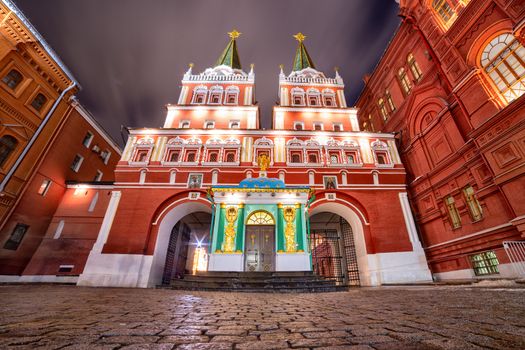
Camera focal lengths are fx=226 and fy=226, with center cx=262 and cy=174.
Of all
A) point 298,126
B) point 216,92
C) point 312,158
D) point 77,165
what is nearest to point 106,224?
point 77,165

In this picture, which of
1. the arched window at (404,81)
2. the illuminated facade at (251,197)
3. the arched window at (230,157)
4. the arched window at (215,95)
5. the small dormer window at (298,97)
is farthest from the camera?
the small dormer window at (298,97)

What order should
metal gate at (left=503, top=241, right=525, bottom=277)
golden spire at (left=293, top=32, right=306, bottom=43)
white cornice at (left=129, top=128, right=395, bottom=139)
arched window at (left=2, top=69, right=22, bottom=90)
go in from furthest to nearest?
golden spire at (left=293, top=32, right=306, bottom=43) → white cornice at (left=129, top=128, right=395, bottom=139) → arched window at (left=2, top=69, right=22, bottom=90) → metal gate at (left=503, top=241, right=525, bottom=277)

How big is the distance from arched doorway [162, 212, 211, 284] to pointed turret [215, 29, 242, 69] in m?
16.5

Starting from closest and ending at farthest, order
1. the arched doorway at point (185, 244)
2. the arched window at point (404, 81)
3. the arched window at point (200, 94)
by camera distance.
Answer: the arched doorway at point (185, 244), the arched window at point (404, 81), the arched window at point (200, 94)

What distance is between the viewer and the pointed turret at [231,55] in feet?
81.2

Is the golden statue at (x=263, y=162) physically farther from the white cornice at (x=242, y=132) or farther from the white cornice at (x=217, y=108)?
the white cornice at (x=217, y=108)

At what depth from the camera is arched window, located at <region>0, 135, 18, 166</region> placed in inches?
564

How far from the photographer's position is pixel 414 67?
17031 millimetres

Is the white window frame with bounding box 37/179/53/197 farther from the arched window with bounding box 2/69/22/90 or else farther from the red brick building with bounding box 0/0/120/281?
the arched window with bounding box 2/69/22/90

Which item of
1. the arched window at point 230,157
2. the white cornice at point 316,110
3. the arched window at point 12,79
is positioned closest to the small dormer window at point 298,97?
the white cornice at point 316,110

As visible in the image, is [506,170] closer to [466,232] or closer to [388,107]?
[466,232]

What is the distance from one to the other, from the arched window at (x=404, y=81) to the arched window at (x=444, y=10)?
13.1 feet

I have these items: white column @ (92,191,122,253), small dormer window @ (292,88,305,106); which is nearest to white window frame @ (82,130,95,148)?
white column @ (92,191,122,253)

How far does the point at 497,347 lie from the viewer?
149 centimetres
